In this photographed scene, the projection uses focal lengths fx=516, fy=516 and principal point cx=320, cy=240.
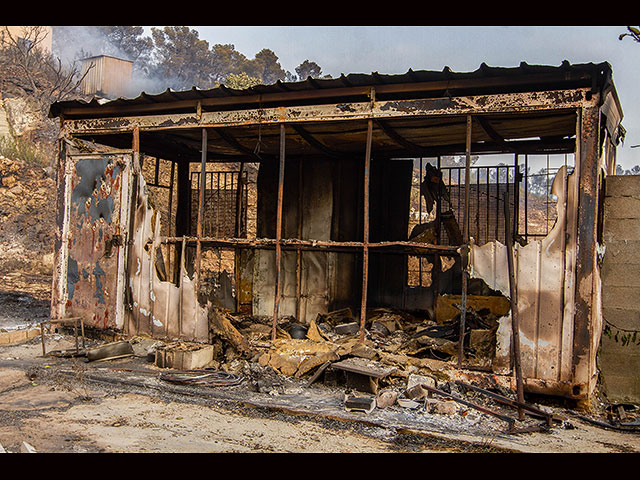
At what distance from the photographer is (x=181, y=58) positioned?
159 feet

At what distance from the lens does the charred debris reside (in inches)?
219

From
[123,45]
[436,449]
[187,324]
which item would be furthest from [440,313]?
[123,45]

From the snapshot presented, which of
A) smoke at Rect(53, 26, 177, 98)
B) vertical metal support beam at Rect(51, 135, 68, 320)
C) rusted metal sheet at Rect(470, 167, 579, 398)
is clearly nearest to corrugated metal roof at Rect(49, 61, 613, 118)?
rusted metal sheet at Rect(470, 167, 579, 398)

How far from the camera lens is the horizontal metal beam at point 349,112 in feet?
18.6

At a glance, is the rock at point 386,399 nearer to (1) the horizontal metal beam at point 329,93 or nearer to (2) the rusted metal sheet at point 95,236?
(1) the horizontal metal beam at point 329,93

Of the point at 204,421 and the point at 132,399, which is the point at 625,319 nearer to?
the point at 204,421

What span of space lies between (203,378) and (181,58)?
47.6 metres

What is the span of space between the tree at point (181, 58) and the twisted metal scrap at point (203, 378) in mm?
44929

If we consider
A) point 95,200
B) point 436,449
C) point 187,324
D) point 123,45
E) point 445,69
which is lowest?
point 436,449

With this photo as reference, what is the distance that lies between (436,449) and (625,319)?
10.0 ft

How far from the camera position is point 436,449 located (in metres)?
4.38

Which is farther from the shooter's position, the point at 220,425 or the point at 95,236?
the point at 95,236

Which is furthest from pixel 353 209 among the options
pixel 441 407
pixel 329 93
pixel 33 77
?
pixel 33 77

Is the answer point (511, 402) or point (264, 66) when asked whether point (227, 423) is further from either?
point (264, 66)
